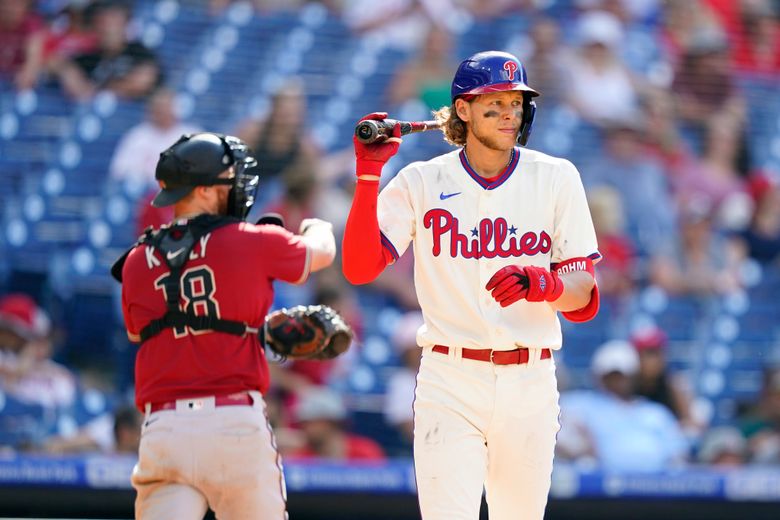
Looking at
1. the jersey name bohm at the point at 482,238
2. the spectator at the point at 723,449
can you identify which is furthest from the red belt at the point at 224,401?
the spectator at the point at 723,449

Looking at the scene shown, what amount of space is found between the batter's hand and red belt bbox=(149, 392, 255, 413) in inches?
31.4

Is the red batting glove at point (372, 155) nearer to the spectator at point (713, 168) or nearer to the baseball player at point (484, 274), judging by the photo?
the baseball player at point (484, 274)

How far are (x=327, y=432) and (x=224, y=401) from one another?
4090 mm

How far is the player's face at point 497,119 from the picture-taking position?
3865 mm

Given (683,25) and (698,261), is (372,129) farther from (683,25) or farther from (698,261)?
(683,25)

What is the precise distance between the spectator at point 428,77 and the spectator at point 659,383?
219 centimetres

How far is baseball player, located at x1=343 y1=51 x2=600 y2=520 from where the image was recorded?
12.2 feet

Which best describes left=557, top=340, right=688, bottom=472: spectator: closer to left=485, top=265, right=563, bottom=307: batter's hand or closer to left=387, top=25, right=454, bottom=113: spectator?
left=387, top=25, right=454, bottom=113: spectator

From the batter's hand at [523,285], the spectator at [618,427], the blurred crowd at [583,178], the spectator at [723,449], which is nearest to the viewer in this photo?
the batter's hand at [523,285]

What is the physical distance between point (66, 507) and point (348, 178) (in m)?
2.86

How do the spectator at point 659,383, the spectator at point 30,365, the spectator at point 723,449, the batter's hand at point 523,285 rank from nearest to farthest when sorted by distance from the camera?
1. the batter's hand at point 523,285
2. the spectator at point 30,365
3. the spectator at point 723,449
4. the spectator at point 659,383

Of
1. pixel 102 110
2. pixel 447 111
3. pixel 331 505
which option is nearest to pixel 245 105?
pixel 102 110

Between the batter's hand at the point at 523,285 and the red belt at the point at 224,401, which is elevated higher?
the batter's hand at the point at 523,285

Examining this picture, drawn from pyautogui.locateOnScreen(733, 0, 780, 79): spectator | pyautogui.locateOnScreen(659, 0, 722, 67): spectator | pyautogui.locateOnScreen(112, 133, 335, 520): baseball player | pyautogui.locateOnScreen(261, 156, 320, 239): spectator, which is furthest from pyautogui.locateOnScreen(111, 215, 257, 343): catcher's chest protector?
pyautogui.locateOnScreen(733, 0, 780, 79): spectator
